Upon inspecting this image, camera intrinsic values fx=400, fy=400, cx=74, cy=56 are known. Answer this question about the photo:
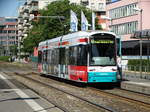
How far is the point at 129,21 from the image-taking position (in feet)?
234

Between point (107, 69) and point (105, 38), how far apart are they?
1772 millimetres

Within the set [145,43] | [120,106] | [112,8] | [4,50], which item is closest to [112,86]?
[120,106]

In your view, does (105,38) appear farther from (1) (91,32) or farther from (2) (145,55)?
(2) (145,55)

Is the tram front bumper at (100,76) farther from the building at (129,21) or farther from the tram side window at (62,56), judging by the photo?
the building at (129,21)

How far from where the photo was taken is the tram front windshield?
22109 mm

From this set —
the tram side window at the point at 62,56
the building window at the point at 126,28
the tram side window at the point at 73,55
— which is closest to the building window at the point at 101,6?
the building window at the point at 126,28

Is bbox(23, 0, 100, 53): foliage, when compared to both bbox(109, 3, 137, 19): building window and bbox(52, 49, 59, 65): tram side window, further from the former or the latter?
bbox(52, 49, 59, 65): tram side window

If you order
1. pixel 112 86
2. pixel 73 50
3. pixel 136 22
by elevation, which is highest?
pixel 136 22

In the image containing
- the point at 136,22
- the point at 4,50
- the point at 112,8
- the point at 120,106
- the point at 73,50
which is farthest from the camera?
the point at 4,50

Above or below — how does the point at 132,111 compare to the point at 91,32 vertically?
below

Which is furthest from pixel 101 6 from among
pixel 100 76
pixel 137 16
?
pixel 100 76

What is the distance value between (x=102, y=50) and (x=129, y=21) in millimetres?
50097

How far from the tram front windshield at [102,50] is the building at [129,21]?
38.6 metres

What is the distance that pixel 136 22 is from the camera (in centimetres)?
6900
